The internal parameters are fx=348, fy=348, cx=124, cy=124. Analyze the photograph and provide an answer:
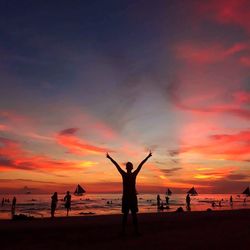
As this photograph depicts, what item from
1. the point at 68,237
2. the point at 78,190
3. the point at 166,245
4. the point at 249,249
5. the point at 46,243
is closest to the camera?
the point at 249,249

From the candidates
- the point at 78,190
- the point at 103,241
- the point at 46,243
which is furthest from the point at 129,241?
the point at 78,190

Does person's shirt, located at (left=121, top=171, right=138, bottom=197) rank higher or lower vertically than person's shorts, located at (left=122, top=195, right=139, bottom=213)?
higher

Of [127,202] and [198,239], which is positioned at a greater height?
[127,202]

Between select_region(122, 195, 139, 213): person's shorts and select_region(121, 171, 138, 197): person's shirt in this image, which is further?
select_region(121, 171, 138, 197): person's shirt

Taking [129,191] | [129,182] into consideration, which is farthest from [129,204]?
[129,182]

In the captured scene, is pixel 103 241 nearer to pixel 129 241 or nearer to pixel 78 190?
pixel 129 241

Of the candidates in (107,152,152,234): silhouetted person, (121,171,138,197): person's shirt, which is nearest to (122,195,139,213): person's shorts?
(107,152,152,234): silhouetted person

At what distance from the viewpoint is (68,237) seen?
12.0 meters

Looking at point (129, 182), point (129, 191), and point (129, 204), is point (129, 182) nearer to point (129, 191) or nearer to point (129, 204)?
point (129, 191)

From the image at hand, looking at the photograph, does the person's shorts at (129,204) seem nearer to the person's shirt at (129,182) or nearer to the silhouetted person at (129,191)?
the silhouetted person at (129,191)

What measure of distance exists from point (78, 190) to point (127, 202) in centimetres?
3776

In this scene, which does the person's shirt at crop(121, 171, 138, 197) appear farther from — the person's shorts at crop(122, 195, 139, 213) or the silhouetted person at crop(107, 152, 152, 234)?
the person's shorts at crop(122, 195, 139, 213)

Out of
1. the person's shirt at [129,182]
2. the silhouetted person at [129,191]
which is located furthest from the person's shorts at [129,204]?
the person's shirt at [129,182]

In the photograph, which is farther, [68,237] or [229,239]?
[68,237]
